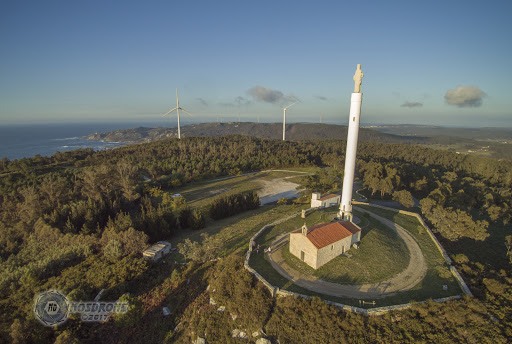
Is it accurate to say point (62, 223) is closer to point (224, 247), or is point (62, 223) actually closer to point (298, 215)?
point (224, 247)

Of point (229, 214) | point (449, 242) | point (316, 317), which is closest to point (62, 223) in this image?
point (229, 214)

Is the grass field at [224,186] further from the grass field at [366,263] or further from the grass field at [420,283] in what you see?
the grass field at [366,263]

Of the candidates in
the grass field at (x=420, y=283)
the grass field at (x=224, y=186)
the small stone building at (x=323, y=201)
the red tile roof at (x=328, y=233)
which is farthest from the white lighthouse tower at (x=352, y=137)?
the grass field at (x=224, y=186)

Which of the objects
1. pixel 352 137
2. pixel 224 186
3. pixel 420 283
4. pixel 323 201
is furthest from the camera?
pixel 224 186

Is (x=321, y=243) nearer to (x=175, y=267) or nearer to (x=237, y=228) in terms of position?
A: (x=237, y=228)

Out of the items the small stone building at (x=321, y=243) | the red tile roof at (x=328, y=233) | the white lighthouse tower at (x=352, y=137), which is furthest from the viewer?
the white lighthouse tower at (x=352, y=137)

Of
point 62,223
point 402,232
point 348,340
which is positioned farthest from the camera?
point 62,223

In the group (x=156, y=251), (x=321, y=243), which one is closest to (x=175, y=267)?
(x=156, y=251)
